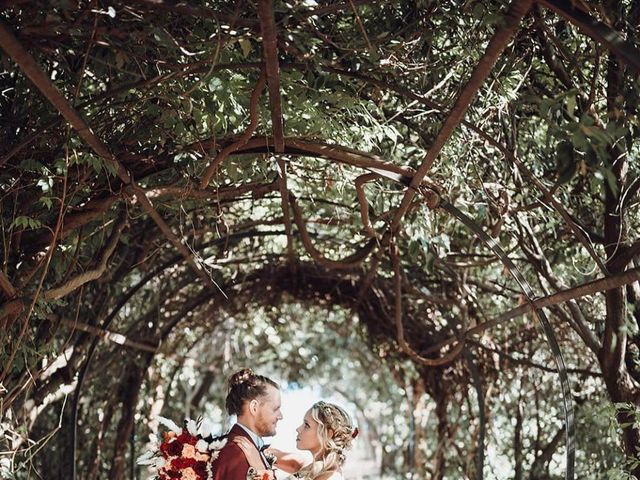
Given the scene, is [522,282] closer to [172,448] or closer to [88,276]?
[172,448]

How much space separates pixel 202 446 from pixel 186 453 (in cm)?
8

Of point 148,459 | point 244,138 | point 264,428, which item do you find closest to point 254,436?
point 264,428

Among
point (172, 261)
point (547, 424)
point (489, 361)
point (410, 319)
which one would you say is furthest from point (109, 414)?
point (547, 424)

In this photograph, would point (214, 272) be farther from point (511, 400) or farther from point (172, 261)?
point (511, 400)

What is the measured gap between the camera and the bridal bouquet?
3.80 meters

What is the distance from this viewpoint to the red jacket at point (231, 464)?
3682mm

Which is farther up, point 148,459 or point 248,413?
point 248,413

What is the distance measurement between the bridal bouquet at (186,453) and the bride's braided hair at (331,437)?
1.84 ft

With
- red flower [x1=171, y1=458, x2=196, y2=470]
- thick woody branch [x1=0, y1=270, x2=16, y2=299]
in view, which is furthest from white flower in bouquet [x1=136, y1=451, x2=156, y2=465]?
thick woody branch [x1=0, y1=270, x2=16, y2=299]

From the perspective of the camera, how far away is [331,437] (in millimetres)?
4277

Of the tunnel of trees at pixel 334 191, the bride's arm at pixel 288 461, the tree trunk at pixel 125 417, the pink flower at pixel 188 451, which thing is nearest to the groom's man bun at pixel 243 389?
the pink flower at pixel 188 451

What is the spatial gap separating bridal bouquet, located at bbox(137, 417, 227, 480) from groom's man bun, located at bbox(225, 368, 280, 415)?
149 mm

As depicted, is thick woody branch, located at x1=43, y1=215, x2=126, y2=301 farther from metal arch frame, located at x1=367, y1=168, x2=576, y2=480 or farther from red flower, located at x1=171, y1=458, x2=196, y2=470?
metal arch frame, located at x1=367, y1=168, x2=576, y2=480

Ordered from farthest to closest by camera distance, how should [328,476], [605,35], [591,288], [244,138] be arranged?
[328,476], [591,288], [244,138], [605,35]
